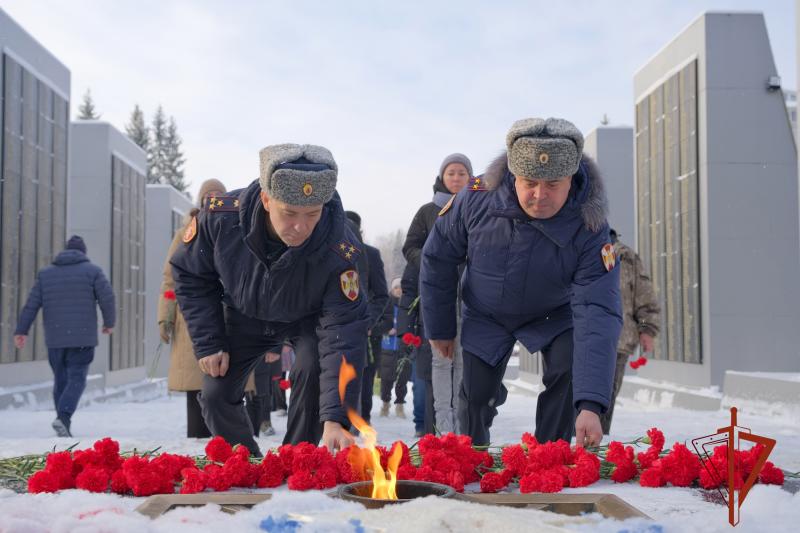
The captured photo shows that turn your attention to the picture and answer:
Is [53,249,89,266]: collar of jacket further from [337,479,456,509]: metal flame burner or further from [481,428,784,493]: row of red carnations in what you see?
[337,479,456,509]: metal flame burner

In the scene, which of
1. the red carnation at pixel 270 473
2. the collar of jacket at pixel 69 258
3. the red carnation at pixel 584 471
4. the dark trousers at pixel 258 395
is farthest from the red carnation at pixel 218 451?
the collar of jacket at pixel 69 258

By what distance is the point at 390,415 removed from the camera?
39.3ft

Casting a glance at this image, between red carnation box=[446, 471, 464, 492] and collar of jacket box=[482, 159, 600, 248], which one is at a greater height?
collar of jacket box=[482, 159, 600, 248]

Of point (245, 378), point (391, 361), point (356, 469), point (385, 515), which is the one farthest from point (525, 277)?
point (391, 361)

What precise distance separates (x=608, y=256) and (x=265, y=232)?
149cm

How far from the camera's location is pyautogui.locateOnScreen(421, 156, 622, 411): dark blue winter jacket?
422 cm

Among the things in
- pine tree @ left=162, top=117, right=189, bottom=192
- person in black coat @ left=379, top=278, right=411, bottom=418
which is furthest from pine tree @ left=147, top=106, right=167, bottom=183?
person in black coat @ left=379, top=278, right=411, bottom=418

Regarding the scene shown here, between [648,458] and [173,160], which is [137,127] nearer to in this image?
[173,160]

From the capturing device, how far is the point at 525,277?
449cm

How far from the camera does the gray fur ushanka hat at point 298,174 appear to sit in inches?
158

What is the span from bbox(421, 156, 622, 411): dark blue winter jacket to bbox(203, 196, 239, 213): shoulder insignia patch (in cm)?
93

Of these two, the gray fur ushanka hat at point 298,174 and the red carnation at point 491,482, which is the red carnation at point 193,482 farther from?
the gray fur ushanka hat at point 298,174

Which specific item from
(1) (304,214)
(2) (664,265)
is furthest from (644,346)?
(2) (664,265)

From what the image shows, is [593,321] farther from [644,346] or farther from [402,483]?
[644,346]
